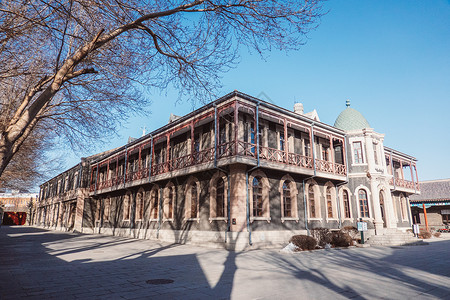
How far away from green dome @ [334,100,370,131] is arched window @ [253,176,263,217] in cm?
1141

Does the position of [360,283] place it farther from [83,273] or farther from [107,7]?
[107,7]

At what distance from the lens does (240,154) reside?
561 inches

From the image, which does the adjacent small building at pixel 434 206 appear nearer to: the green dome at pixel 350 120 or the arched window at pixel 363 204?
the arched window at pixel 363 204

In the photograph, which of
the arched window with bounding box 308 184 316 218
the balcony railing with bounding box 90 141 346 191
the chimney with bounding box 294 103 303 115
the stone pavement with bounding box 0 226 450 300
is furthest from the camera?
the chimney with bounding box 294 103 303 115

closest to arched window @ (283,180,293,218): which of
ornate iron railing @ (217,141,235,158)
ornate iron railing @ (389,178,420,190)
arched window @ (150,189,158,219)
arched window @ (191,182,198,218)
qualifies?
ornate iron railing @ (217,141,235,158)

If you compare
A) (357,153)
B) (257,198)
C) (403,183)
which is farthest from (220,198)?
(403,183)

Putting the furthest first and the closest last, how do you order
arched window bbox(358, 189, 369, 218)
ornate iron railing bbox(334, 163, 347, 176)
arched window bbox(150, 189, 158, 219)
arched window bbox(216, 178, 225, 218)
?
arched window bbox(150, 189, 158, 219)
arched window bbox(358, 189, 369, 218)
ornate iron railing bbox(334, 163, 347, 176)
arched window bbox(216, 178, 225, 218)

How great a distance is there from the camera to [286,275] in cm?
775

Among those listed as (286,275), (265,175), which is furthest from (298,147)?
(286,275)

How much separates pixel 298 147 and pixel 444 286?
522 inches

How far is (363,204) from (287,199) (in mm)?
7274

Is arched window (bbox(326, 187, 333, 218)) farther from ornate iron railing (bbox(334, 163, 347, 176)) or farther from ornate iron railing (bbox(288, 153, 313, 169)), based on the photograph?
ornate iron railing (bbox(288, 153, 313, 169))

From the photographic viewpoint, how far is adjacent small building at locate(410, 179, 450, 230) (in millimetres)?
31206

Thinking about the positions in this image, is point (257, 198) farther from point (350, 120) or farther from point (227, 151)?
point (350, 120)
